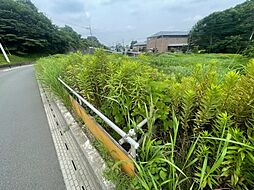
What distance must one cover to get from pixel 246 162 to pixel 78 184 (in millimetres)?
1691

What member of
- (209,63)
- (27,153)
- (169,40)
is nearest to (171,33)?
(169,40)

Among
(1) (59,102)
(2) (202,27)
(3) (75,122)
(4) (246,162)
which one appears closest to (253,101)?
(4) (246,162)

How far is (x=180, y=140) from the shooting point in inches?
69.7

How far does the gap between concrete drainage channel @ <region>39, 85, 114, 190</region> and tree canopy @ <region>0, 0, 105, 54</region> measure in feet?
110

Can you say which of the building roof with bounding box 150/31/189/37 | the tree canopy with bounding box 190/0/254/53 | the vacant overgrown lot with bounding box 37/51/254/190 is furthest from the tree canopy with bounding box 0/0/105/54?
the vacant overgrown lot with bounding box 37/51/254/190

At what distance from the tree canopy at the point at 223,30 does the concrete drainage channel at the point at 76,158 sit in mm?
36888

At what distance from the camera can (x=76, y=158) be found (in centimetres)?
279

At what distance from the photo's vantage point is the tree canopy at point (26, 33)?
123 ft

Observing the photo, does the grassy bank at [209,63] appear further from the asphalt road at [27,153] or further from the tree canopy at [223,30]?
the tree canopy at [223,30]

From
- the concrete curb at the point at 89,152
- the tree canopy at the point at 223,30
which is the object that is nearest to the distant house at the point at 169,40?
the tree canopy at the point at 223,30

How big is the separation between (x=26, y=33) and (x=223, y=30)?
3798 cm

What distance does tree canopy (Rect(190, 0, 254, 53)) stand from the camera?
3644cm

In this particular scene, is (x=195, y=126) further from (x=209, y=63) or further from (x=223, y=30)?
(x=223, y=30)

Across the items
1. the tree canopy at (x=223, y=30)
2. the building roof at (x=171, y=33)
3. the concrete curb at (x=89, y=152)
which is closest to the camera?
the concrete curb at (x=89, y=152)
